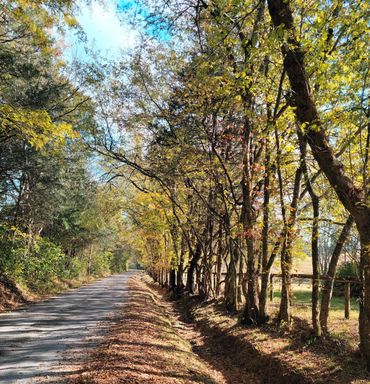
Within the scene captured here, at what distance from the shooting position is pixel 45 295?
66.3ft

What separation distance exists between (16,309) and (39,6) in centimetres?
1125

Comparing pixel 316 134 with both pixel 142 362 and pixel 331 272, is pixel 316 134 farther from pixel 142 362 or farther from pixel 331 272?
pixel 142 362

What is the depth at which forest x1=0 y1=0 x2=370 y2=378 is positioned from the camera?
620 cm

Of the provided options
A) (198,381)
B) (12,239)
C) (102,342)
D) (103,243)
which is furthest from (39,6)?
(103,243)

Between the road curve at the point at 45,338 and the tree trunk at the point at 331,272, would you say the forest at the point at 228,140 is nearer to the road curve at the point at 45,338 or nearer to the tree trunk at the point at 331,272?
the tree trunk at the point at 331,272

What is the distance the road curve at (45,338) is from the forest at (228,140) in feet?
14.1

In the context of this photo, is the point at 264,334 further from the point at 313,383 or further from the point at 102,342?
the point at 102,342

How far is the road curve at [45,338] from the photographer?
20.7ft

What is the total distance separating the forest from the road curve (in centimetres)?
429

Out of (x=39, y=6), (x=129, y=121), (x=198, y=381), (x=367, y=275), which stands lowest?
(x=198, y=381)

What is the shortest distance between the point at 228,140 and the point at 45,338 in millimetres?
10407

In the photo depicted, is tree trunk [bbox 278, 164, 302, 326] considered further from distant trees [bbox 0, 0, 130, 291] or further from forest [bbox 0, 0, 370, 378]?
distant trees [bbox 0, 0, 130, 291]

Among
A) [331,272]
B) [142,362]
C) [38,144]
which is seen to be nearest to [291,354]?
[331,272]

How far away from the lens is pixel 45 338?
9125 mm
